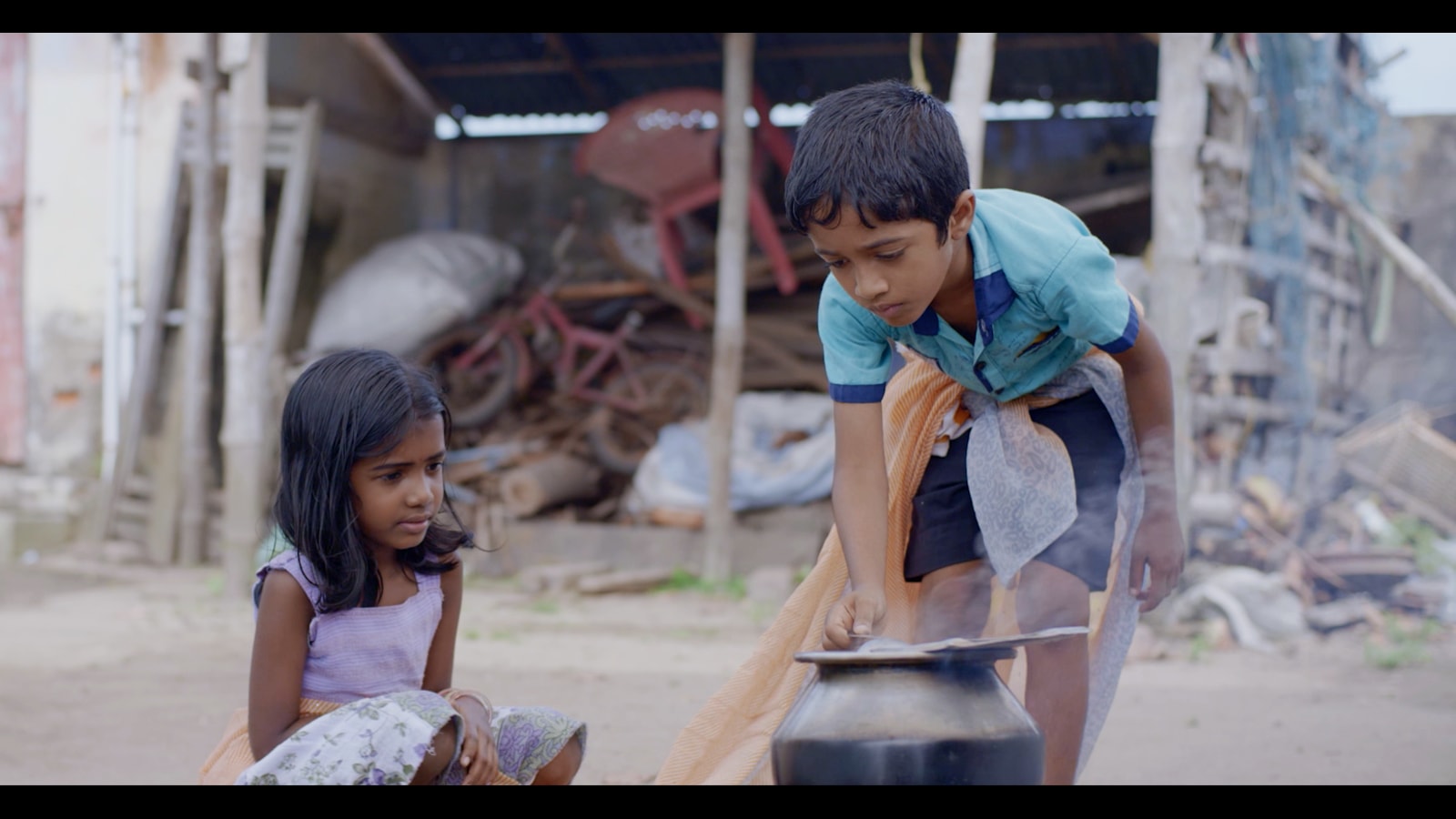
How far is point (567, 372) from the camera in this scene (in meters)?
8.97

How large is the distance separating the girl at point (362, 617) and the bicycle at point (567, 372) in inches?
254

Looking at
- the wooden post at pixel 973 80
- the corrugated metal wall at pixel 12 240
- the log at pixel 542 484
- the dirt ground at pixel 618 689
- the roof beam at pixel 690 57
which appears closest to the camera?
the dirt ground at pixel 618 689

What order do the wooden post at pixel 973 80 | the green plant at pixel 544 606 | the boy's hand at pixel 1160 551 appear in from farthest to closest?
the green plant at pixel 544 606 → the wooden post at pixel 973 80 → the boy's hand at pixel 1160 551

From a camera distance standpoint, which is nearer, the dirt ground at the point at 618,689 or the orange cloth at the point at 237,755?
the orange cloth at the point at 237,755

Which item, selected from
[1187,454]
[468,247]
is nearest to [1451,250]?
[1187,454]

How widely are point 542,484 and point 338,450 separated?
5.84 m

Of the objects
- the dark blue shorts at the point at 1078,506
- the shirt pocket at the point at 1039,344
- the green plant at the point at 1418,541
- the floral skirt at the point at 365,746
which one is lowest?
the green plant at the point at 1418,541

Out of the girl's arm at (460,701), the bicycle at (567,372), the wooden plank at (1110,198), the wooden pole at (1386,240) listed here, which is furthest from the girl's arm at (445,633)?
the wooden plank at (1110,198)

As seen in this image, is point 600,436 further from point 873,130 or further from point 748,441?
point 873,130

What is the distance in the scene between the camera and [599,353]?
896cm

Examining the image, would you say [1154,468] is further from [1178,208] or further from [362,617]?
[1178,208]

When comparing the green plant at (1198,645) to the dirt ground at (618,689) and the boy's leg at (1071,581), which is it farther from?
the boy's leg at (1071,581)

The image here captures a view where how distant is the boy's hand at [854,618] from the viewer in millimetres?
1964

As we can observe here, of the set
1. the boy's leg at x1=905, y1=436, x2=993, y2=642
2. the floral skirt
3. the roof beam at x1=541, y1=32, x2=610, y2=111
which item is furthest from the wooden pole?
the floral skirt
